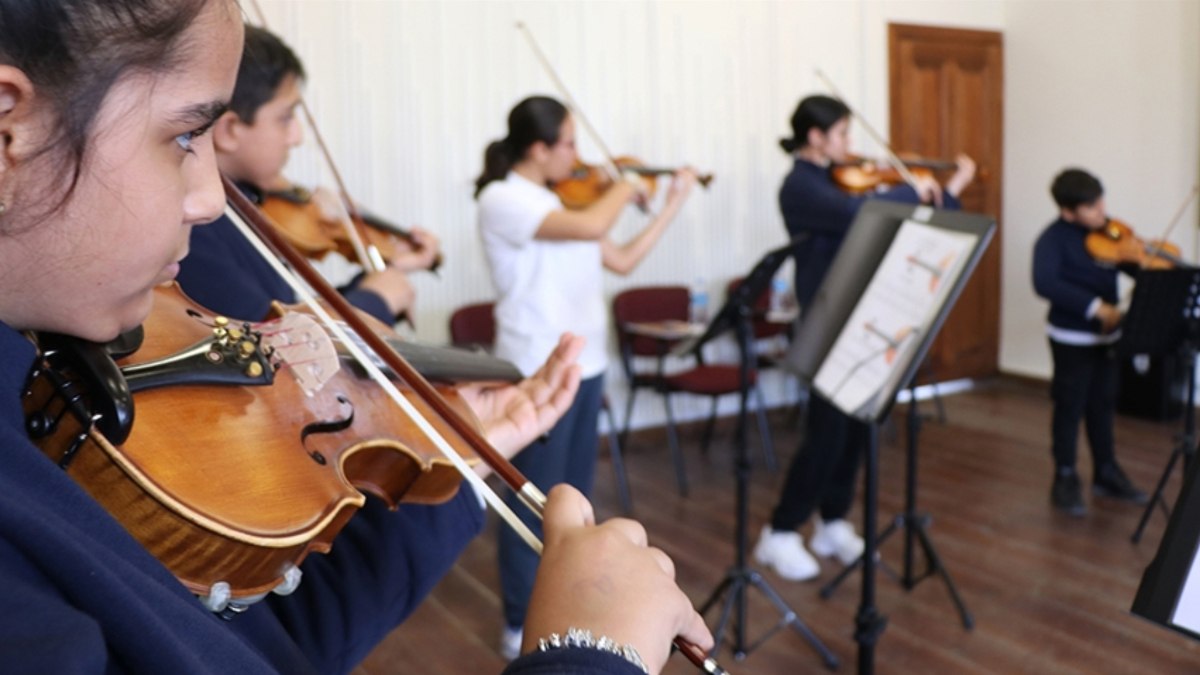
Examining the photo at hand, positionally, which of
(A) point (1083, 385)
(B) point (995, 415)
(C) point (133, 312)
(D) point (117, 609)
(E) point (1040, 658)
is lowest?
(B) point (995, 415)

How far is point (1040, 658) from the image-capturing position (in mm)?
2557

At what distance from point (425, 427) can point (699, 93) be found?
4149 millimetres

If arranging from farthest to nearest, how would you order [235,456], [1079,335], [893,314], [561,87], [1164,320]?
[561,87]
[1079,335]
[1164,320]
[893,314]
[235,456]

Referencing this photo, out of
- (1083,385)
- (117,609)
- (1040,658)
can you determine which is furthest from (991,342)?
(117,609)

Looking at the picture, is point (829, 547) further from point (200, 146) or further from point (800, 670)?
point (200, 146)

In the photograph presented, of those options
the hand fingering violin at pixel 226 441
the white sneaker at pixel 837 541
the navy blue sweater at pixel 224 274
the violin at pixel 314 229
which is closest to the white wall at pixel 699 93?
the violin at pixel 314 229

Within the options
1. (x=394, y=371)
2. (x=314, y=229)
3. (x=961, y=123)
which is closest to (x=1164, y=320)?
(x=961, y=123)

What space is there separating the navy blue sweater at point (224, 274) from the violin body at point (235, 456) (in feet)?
0.43

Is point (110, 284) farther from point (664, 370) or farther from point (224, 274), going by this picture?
point (664, 370)

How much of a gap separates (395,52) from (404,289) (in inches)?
99.8

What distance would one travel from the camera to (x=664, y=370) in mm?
4781

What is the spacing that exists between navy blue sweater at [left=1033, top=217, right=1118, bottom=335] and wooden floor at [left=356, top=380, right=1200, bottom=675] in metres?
0.72

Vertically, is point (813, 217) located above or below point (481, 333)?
above

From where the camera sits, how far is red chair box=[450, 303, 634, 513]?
157 inches
